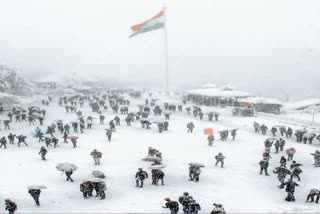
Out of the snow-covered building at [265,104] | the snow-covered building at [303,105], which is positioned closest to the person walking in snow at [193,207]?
the snow-covered building at [265,104]

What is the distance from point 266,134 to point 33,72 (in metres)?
118

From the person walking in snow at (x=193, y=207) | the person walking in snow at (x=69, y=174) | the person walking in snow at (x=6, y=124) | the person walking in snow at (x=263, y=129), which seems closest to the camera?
the person walking in snow at (x=193, y=207)

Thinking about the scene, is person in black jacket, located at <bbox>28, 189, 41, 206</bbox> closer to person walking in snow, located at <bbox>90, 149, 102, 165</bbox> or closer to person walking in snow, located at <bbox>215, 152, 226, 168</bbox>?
person walking in snow, located at <bbox>90, 149, 102, 165</bbox>

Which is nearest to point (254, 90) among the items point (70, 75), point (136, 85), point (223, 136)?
point (136, 85)

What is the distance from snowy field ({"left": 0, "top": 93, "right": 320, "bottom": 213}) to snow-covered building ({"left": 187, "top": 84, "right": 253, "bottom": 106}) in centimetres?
1773

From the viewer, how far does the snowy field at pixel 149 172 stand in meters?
21.3

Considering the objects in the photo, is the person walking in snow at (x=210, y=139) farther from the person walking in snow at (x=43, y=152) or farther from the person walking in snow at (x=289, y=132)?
the person walking in snow at (x=43, y=152)

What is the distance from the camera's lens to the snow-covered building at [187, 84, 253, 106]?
60.4 meters

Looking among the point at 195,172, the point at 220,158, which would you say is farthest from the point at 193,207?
the point at 220,158

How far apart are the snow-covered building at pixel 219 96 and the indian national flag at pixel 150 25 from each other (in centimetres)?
1224

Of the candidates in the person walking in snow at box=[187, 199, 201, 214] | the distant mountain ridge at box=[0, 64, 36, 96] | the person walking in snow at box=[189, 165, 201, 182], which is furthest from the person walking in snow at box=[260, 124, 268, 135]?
the distant mountain ridge at box=[0, 64, 36, 96]

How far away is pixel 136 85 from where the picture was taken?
411 ft

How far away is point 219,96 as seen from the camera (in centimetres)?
6181

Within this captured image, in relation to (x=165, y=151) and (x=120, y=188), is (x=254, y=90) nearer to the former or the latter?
(x=165, y=151)
